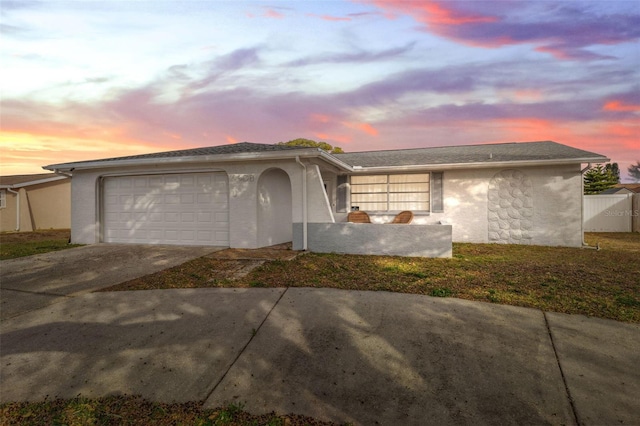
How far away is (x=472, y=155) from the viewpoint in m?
13.6

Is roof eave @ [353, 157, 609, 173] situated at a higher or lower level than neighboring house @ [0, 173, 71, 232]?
higher

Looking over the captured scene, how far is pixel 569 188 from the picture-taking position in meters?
11.9

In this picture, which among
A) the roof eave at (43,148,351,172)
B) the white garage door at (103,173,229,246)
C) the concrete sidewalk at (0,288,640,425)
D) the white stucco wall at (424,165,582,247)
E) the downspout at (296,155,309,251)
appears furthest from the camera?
the white stucco wall at (424,165,582,247)

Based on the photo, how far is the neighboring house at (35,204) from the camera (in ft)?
66.5

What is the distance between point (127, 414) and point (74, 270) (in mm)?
6789

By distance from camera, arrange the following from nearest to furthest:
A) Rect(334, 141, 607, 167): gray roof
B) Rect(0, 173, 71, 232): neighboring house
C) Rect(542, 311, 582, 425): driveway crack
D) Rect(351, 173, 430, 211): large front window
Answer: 1. Rect(542, 311, 582, 425): driveway crack
2. Rect(334, 141, 607, 167): gray roof
3. Rect(351, 173, 430, 211): large front window
4. Rect(0, 173, 71, 232): neighboring house

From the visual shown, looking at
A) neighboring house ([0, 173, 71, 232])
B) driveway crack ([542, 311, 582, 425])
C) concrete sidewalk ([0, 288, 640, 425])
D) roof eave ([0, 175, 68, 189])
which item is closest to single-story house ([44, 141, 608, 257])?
concrete sidewalk ([0, 288, 640, 425])

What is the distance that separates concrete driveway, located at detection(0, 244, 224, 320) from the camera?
6259mm

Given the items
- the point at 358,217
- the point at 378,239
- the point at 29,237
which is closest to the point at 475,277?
the point at 378,239

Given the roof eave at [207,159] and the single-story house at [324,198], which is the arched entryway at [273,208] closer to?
the single-story house at [324,198]

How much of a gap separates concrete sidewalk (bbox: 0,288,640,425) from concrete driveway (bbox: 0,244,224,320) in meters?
0.97

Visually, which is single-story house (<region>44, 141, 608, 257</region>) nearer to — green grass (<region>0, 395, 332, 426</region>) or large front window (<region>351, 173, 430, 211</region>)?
large front window (<region>351, 173, 430, 211</region>)

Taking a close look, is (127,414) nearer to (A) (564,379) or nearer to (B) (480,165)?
(A) (564,379)

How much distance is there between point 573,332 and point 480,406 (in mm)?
2187
